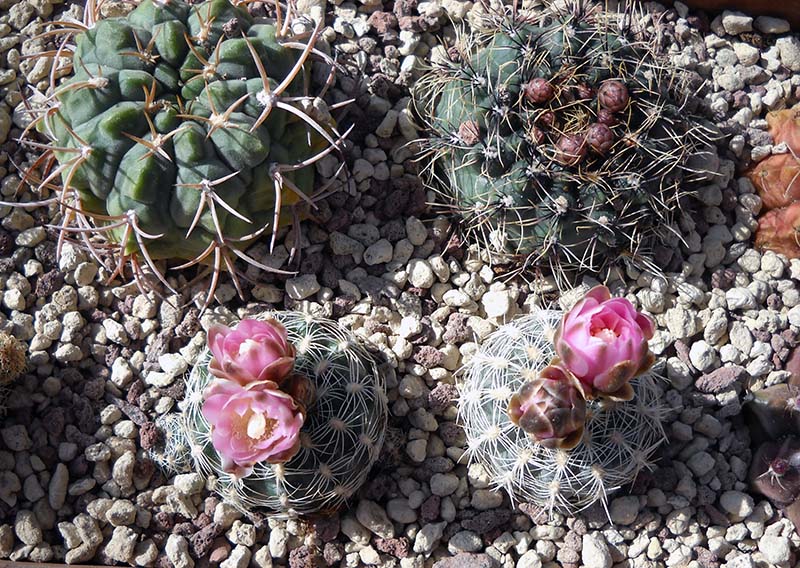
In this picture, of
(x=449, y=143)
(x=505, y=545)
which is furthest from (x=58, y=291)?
(x=505, y=545)

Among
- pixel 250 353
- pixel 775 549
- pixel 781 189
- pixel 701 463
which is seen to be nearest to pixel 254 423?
pixel 250 353

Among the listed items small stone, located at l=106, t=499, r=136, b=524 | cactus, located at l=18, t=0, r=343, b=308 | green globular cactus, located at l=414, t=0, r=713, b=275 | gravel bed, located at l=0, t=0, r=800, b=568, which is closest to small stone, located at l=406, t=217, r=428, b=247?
gravel bed, located at l=0, t=0, r=800, b=568

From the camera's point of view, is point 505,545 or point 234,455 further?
point 505,545

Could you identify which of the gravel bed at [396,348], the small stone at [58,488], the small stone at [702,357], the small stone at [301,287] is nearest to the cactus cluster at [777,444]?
the gravel bed at [396,348]

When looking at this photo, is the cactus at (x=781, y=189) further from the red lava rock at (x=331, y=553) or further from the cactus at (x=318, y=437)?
the red lava rock at (x=331, y=553)

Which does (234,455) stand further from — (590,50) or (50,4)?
(50,4)

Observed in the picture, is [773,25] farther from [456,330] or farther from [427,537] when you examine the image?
[427,537]
